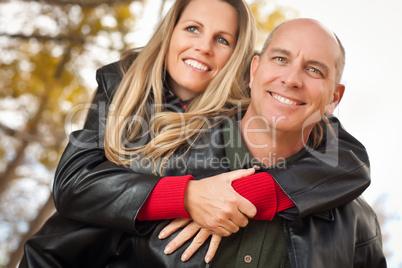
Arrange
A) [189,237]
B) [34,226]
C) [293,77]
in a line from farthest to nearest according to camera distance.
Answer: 1. [34,226]
2. [293,77]
3. [189,237]

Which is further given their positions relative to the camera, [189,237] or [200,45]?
[200,45]

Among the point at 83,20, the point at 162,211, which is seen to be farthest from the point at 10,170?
the point at 162,211

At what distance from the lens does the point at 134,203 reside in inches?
72.9

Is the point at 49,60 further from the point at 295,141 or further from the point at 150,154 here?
the point at 295,141

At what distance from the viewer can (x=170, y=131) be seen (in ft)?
7.01

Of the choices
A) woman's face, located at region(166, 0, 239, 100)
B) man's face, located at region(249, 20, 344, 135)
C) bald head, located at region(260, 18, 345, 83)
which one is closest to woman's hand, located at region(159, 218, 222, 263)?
man's face, located at region(249, 20, 344, 135)

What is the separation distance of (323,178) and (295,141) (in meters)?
0.27

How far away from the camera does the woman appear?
1873 mm

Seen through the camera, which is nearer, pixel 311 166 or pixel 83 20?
pixel 311 166

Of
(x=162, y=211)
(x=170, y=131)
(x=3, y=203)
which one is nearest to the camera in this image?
(x=162, y=211)

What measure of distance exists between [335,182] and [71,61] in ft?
8.74

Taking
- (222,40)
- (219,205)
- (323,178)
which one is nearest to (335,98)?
(323,178)

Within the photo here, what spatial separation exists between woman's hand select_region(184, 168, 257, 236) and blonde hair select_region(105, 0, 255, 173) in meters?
0.29

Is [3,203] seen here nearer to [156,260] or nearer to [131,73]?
[131,73]
